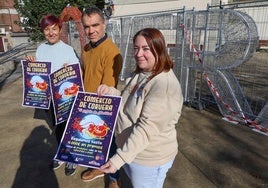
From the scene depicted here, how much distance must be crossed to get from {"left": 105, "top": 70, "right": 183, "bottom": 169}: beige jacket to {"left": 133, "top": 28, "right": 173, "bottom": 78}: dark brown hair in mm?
48

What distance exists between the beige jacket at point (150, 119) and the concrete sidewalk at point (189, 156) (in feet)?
5.20

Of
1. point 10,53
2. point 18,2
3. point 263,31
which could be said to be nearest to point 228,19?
point 263,31

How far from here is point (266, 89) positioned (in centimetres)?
699

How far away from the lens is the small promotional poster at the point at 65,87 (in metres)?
2.46

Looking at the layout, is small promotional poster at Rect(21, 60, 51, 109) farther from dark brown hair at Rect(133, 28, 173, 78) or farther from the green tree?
the green tree

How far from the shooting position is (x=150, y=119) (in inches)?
60.6

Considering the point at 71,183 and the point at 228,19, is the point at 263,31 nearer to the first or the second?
the point at 228,19

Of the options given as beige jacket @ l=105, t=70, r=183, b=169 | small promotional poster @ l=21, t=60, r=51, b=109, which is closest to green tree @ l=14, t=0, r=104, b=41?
small promotional poster @ l=21, t=60, r=51, b=109

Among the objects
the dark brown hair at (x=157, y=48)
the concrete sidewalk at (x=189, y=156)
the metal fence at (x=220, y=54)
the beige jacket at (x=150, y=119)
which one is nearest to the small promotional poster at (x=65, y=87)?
the beige jacket at (x=150, y=119)

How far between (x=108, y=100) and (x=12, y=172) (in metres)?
2.51

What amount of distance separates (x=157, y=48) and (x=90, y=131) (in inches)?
29.5

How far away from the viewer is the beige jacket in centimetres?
155

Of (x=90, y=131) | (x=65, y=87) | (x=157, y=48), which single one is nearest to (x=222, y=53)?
(x=65, y=87)

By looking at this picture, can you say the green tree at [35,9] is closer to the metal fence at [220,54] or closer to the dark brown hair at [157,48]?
the metal fence at [220,54]
